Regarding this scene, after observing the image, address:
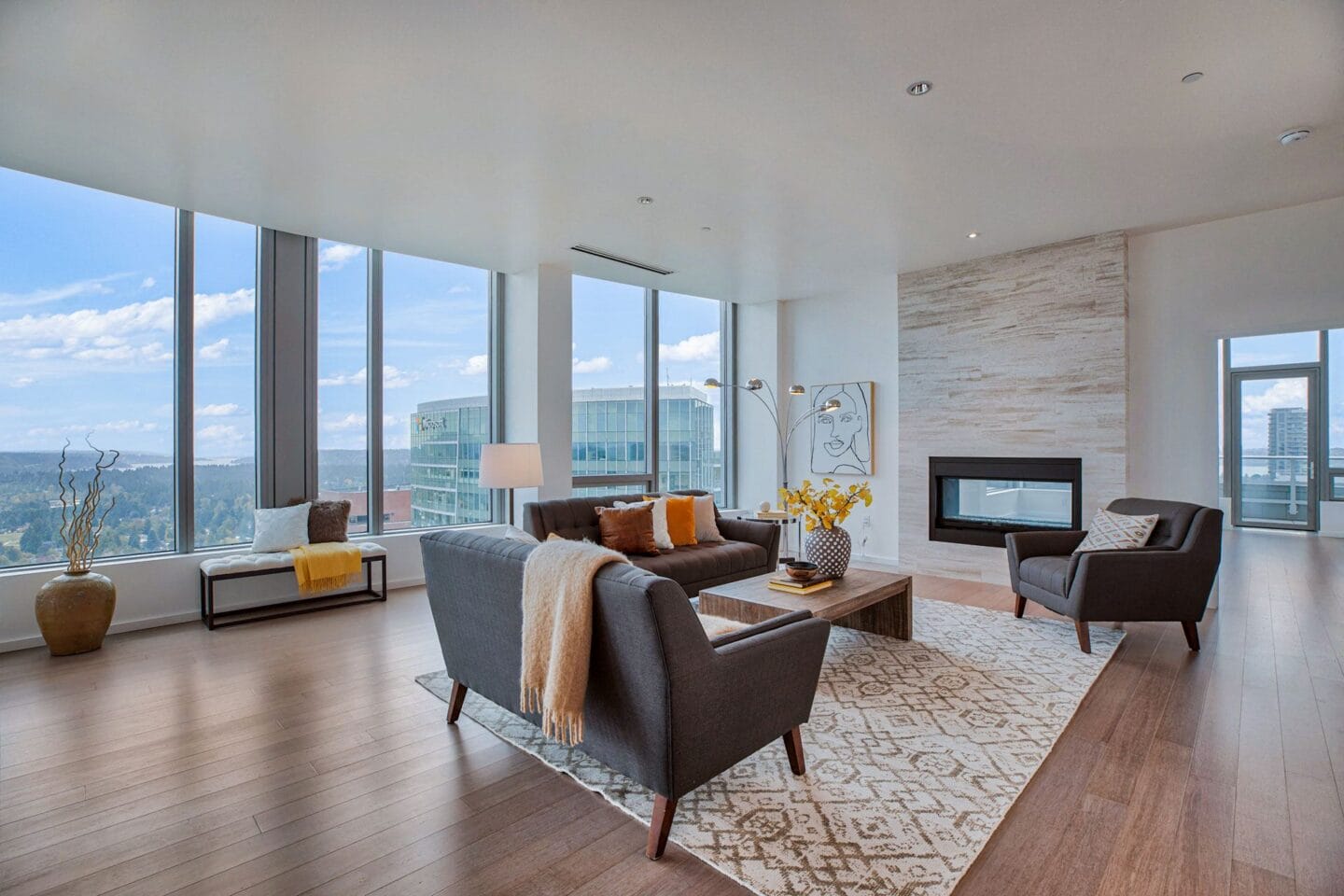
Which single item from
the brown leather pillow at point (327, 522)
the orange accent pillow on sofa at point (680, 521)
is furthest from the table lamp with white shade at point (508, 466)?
the brown leather pillow at point (327, 522)

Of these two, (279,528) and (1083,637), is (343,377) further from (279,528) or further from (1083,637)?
(1083,637)

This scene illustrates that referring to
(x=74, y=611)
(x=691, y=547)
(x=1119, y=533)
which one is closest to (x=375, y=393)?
(x=74, y=611)

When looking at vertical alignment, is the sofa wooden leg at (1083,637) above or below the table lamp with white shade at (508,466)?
below

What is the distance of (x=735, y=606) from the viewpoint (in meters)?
3.44

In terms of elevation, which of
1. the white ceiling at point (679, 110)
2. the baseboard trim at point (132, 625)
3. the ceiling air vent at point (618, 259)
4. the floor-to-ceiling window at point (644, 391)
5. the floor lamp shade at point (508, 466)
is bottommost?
the baseboard trim at point (132, 625)

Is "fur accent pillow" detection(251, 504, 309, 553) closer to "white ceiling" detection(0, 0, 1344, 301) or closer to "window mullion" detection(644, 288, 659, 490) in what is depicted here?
"white ceiling" detection(0, 0, 1344, 301)

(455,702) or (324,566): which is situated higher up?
(324,566)

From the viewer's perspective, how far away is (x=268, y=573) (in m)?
4.38

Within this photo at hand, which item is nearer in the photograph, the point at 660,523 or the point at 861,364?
the point at 660,523

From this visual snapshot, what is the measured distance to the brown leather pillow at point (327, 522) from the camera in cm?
475

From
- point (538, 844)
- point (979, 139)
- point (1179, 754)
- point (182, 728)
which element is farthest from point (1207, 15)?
point (182, 728)

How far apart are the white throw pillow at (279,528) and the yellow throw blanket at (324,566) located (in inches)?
3.9

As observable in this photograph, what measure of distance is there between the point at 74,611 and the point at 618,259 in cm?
433

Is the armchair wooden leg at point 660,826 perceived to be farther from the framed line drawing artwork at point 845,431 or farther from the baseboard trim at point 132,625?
the framed line drawing artwork at point 845,431
